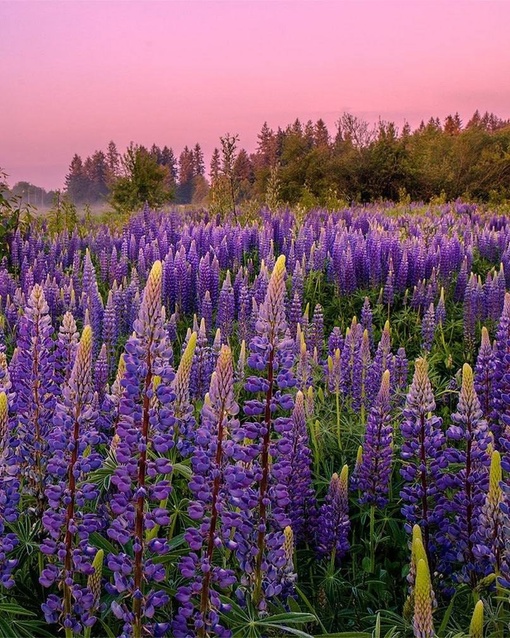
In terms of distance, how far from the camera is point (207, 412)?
1.78 m

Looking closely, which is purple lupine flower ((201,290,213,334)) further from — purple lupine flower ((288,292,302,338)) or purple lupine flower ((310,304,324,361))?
purple lupine flower ((310,304,324,361))

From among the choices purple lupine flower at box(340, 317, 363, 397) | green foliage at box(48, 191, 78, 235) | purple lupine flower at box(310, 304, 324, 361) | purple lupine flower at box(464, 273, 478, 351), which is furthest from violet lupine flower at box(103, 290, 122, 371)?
green foliage at box(48, 191, 78, 235)

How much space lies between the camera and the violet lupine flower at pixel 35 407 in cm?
231

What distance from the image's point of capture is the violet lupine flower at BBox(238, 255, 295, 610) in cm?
190

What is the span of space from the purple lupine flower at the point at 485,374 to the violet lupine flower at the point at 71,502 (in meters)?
2.13

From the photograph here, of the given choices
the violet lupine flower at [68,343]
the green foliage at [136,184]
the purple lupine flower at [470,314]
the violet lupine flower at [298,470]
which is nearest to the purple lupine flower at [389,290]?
the purple lupine flower at [470,314]

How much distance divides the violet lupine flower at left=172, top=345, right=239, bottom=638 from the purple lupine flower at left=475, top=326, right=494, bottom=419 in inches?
74.0

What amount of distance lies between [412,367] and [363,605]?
3.32 meters

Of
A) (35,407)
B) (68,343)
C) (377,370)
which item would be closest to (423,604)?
(35,407)

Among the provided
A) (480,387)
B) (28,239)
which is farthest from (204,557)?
(28,239)

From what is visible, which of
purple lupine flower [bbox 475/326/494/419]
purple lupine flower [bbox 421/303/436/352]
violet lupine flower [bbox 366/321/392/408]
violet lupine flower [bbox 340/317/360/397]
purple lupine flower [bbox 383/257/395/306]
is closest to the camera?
purple lupine flower [bbox 475/326/494/419]

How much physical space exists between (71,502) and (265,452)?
59 centimetres

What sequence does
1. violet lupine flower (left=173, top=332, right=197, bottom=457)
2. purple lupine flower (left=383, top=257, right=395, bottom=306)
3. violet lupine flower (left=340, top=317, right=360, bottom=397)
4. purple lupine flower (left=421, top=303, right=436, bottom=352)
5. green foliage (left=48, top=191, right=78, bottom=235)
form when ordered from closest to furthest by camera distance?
violet lupine flower (left=173, top=332, right=197, bottom=457)
violet lupine flower (left=340, top=317, right=360, bottom=397)
purple lupine flower (left=421, top=303, right=436, bottom=352)
purple lupine flower (left=383, top=257, right=395, bottom=306)
green foliage (left=48, top=191, right=78, bottom=235)

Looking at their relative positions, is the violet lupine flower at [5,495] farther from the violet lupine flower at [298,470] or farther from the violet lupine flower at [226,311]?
the violet lupine flower at [226,311]
